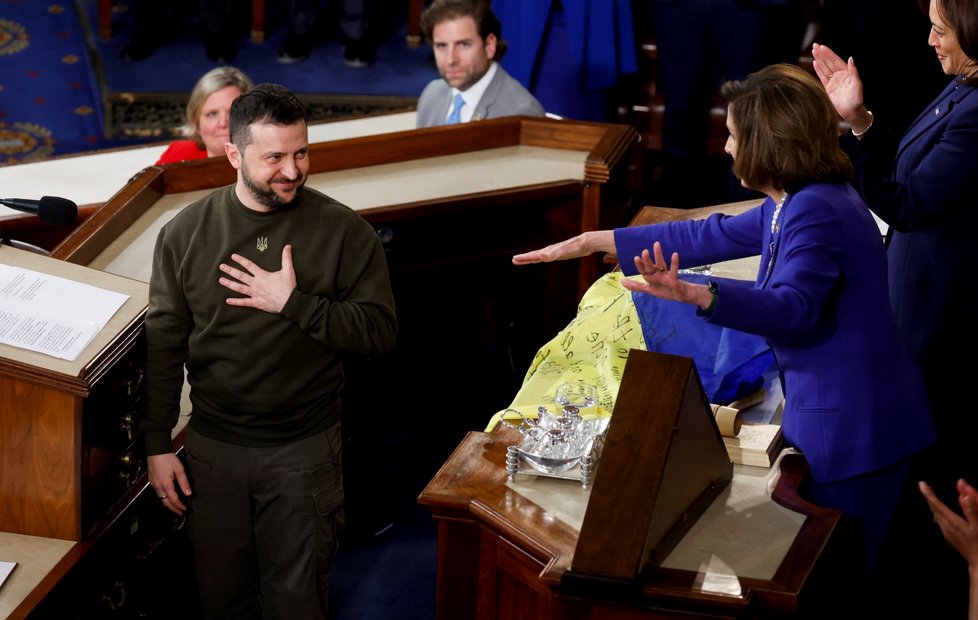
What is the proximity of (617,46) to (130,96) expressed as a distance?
278 cm

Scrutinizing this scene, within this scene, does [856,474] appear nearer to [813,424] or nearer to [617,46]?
[813,424]

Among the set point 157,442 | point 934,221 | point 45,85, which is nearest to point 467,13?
point 934,221

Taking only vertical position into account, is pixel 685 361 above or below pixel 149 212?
above

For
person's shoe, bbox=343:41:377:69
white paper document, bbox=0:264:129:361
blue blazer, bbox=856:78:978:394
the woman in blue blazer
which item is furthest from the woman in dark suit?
person's shoe, bbox=343:41:377:69

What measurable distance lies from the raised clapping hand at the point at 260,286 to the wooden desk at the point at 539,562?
461 millimetres

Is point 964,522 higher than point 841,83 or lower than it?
lower

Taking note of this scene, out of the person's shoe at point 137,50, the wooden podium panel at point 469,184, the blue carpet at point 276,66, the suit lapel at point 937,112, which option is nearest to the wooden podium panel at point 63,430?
the wooden podium panel at point 469,184

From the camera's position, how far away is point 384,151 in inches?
162

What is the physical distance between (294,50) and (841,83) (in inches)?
184

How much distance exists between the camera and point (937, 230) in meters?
2.92

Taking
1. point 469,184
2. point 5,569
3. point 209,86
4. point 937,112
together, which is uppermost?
point 937,112

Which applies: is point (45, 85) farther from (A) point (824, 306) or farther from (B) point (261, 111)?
(A) point (824, 306)

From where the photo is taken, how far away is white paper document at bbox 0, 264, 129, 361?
239cm

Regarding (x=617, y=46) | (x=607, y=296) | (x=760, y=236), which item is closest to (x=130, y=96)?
(x=617, y=46)
